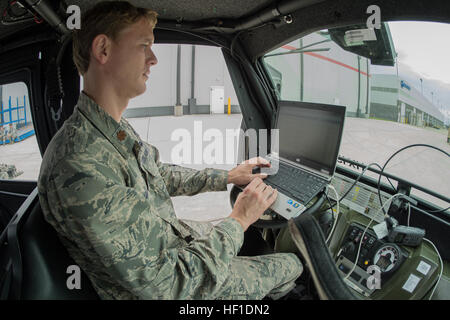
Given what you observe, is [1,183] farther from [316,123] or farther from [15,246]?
[316,123]

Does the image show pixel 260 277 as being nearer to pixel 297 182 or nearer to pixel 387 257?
pixel 297 182

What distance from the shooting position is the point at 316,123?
4.37ft

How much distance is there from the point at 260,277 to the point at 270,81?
1.51m

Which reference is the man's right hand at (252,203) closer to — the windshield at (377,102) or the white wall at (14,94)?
the windshield at (377,102)

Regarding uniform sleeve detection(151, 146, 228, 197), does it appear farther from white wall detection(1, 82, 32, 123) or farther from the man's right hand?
white wall detection(1, 82, 32, 123)

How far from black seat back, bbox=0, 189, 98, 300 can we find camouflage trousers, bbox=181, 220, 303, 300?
490 millimetres

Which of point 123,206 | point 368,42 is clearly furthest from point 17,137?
point 368,42

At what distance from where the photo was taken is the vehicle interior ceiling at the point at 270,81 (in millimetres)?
1047

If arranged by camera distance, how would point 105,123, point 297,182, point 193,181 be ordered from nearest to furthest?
point 105,123
point 297,182
point 193,181

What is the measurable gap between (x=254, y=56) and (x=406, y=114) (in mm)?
1064

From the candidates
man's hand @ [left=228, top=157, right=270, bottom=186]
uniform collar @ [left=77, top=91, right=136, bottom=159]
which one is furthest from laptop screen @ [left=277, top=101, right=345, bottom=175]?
uniform collar @ [left=77, top=91, right=136, bottom=159]

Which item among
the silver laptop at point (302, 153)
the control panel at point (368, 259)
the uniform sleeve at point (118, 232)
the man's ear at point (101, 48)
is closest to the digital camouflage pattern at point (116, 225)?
the uniform sleeve at point (118, 232)

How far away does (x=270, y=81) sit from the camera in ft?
6.76
